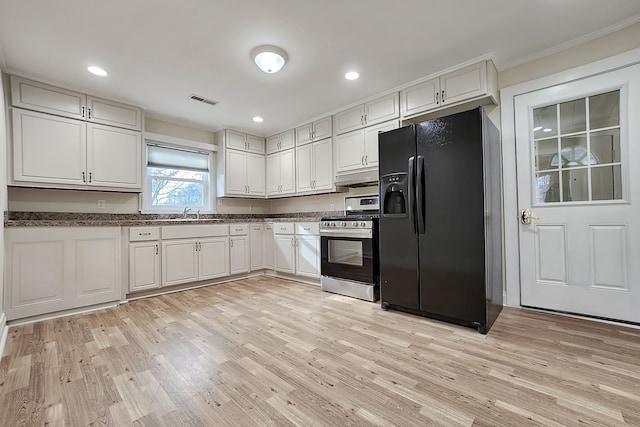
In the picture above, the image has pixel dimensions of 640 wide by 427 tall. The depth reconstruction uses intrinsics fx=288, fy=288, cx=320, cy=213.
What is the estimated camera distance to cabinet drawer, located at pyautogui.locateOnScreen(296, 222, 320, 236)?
3.91 m

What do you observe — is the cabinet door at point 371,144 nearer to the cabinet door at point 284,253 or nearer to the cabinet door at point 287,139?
the cabinet door at point 287,139

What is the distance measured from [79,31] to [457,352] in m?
3.66

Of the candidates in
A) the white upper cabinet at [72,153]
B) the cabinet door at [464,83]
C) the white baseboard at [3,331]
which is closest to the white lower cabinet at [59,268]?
the white baseboard at [3,331]

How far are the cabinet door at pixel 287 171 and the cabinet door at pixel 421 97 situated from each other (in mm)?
1947

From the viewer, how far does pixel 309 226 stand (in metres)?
4.00

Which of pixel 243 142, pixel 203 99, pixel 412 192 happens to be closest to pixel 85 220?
pixel 203 99

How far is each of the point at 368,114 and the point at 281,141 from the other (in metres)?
1.72

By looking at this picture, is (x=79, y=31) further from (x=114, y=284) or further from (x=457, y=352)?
(x=457, y=352)

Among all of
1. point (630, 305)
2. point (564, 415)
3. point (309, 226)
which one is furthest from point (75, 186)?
point (630, 305)

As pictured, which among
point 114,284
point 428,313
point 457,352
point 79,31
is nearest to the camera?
point 457,352

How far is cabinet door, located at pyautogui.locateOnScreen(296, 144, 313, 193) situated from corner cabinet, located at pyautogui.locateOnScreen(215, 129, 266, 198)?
2.71ft

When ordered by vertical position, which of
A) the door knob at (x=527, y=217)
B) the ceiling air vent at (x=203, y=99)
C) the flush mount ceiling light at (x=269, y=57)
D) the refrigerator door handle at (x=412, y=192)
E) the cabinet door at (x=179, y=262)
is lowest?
the cabinet door at (x=179, y=262)

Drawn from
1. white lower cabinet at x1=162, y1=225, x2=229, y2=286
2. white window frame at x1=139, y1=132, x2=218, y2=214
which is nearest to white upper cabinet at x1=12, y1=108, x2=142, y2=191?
white window frame at x1=139, y1=132, x2=218, y2=214

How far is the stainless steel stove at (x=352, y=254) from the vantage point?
10.4 ft
